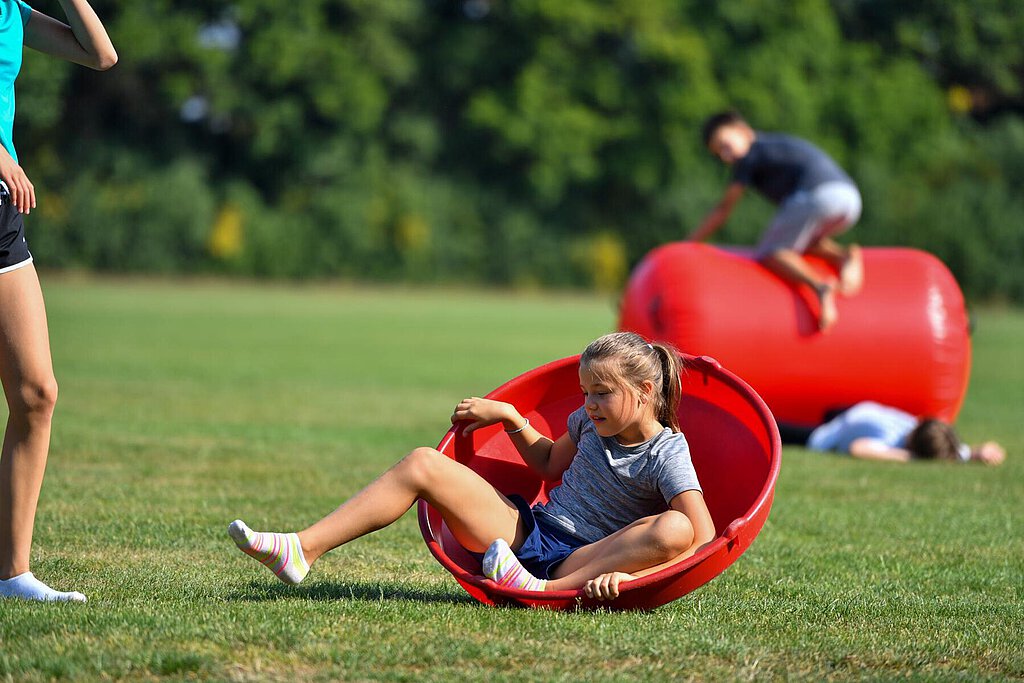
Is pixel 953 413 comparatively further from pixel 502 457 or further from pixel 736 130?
pixel 502 457

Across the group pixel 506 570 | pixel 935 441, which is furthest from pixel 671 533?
pixel 935 441

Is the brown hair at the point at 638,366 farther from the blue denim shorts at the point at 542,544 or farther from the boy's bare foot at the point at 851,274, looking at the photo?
the boy's bare foot at the point at 851,274

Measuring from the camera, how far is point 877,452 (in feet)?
29.3

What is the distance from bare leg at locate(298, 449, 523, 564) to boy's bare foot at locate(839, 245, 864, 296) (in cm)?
577

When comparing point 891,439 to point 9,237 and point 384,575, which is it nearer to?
point 384,575

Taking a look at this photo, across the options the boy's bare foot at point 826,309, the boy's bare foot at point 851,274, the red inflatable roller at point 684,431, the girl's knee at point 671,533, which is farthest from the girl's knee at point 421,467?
the boy's bare foot at point 851,274

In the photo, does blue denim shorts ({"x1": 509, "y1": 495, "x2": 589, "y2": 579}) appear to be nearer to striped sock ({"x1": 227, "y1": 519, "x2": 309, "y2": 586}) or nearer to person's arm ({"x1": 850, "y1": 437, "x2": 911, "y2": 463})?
striped sock ({"x1": 227, "y1": 519, "x2": 309, "y2": 586})

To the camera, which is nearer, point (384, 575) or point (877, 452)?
point (384, 575)


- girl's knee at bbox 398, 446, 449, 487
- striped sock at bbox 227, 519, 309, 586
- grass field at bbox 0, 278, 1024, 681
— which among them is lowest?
grass field at bbox 0, 278, 1024, 681

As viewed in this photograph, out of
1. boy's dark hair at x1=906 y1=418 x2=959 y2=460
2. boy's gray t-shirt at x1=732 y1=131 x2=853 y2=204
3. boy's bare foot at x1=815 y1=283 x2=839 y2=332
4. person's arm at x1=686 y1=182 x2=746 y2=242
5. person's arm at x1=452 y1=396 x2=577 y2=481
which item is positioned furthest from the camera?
person's arm at x1=686 y1=182 x2=746 y2=242

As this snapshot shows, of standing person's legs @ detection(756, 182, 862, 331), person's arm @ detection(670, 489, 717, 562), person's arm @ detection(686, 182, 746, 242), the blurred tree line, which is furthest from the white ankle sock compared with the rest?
the blurred tree line

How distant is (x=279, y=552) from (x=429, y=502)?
534 mm

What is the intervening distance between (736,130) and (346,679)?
7.85 meters

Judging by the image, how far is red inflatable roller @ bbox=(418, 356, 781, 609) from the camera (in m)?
4.32
